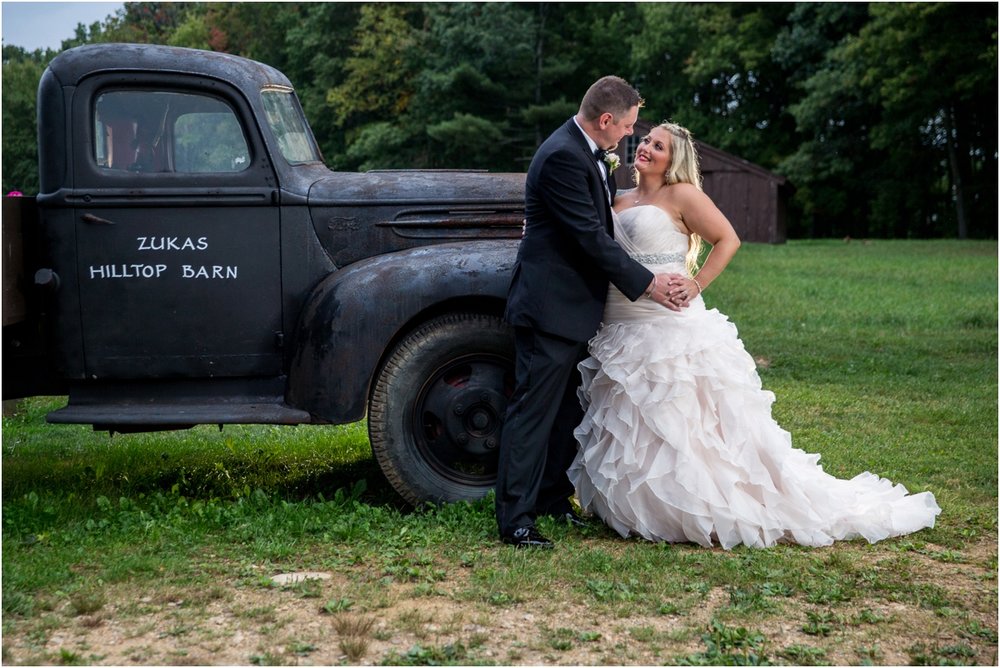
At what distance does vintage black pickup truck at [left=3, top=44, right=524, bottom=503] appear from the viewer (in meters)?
5.76

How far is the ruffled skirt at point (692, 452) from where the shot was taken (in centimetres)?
539

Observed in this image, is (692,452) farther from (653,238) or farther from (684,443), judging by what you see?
(653,238)

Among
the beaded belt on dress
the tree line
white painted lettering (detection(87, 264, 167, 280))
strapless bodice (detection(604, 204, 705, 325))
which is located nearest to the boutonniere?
strapless bodice (detection(604, 204, 705, 325))

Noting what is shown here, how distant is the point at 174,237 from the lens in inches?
231

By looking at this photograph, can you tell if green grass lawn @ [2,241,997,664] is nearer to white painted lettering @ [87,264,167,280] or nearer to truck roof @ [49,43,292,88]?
white painted lettering @ [87,264,167,280]

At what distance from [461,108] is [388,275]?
41.9 metres

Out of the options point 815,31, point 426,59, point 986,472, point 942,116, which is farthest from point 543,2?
point 986,472

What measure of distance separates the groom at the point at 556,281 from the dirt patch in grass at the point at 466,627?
0.71 m

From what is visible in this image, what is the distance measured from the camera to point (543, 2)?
1864 inches

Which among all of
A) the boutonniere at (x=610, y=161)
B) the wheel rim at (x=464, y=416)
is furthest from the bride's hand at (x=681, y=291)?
the wheel rim at (x=464, y=416)

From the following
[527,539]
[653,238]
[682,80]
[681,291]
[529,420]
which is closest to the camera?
[527,539]

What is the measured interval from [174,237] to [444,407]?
1613 mm

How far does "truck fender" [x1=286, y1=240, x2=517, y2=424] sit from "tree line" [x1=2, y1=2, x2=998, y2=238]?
1433 inches

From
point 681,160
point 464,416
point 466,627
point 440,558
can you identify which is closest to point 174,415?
point 464,416
